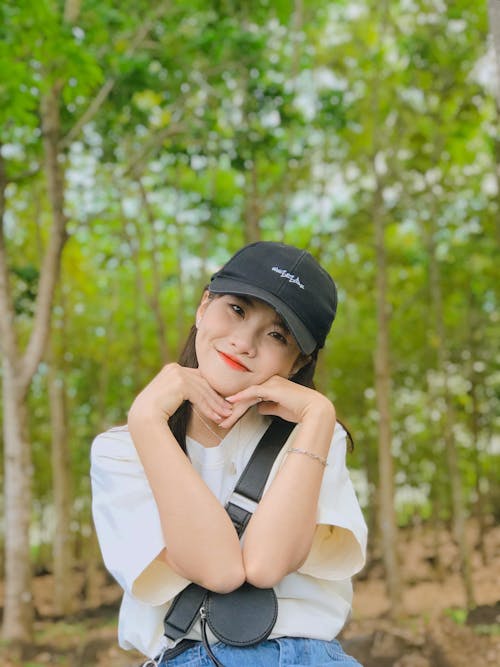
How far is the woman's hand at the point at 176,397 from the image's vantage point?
189 centimetres

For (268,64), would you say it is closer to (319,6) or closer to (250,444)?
(319,6)

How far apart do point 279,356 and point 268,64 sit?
7.27 metres

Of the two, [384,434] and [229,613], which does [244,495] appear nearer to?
[229,613]

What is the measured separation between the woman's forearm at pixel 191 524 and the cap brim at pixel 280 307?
409 mm

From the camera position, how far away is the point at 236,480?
200 cm

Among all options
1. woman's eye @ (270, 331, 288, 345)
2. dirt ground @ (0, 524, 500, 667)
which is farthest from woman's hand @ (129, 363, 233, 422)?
dirt ground @ (0, 524, 500, 667)

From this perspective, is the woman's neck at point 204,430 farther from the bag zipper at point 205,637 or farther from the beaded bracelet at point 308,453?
the bag zipper at point 205,637

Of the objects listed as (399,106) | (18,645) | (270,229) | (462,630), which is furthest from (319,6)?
(18,645)

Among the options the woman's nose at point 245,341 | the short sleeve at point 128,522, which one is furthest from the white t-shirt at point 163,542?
the woman's nose at point 245,341

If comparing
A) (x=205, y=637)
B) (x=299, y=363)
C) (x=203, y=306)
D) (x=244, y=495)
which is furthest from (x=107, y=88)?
(x=205, y=637)

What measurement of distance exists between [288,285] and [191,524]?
0.63 m

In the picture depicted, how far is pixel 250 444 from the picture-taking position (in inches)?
81.2

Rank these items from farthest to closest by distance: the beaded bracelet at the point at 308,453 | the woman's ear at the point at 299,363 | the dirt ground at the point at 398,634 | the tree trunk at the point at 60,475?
the tree trunk at the point at 60,475 → the dirt ground at the point at 398,634 → the woman's ear at the point at 299,363 → the beaded bracelet at the point at 308,453

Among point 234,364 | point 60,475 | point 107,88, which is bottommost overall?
point 60,475
